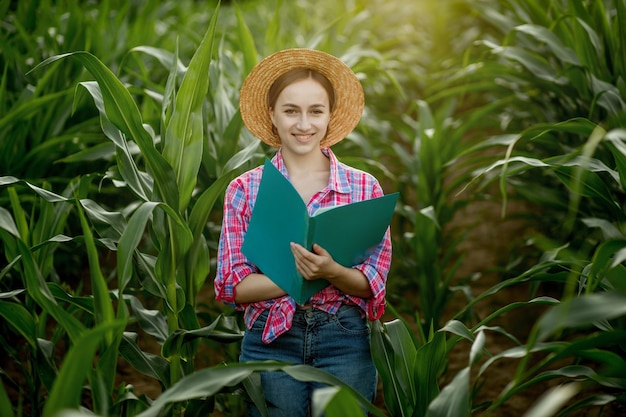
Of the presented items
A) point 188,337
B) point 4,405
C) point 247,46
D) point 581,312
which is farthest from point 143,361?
point 247,46

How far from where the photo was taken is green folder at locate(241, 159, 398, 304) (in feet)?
3.27

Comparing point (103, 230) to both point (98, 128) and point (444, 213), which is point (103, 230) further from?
point (444, 213)

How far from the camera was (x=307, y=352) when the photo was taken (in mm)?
1111

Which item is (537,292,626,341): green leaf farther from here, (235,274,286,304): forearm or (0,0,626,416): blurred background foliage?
(235,274,286,304): forearm

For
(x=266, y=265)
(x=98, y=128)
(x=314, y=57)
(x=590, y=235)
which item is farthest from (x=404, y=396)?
(x=98, y=128)

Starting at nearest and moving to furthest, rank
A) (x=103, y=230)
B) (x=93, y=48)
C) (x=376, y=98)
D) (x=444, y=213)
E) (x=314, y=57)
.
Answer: (x=314, y=57)
(x=103, y=230)
(x=444, y=213)
(x=93, y=48)
(x=376, y=98)

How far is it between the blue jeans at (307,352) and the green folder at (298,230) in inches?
3.0

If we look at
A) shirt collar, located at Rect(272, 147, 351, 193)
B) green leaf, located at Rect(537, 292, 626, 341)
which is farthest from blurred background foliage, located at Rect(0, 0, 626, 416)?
shirt collar, located at Rect(272, 147, 351, 193)

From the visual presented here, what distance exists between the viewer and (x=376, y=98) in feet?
13.7

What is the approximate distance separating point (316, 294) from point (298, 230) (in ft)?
0.47

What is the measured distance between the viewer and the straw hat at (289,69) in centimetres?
113

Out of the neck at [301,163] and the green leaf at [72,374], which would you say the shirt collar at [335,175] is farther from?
the green leaf at [72,374]

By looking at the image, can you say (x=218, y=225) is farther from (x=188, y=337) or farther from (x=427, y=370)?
(x=427, y=370)

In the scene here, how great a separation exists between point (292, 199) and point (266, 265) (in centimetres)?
13
